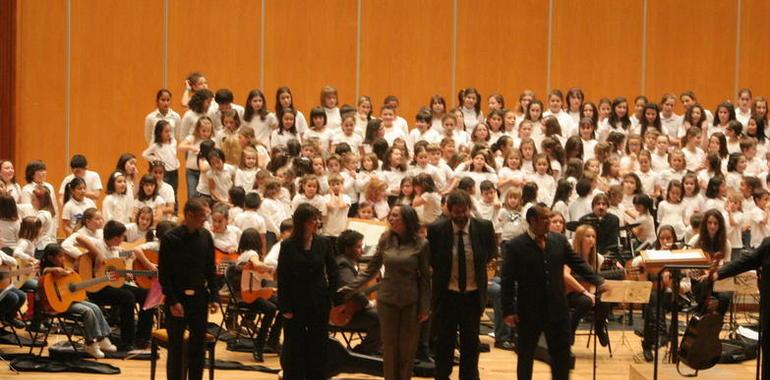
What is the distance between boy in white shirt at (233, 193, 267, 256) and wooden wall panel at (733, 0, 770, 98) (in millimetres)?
9661

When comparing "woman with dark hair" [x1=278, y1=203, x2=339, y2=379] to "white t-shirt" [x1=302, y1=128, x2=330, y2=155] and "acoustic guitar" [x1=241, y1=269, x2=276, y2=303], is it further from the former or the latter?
"white t-shirt" [x1=302, y1=128, x2=330, y2=155]

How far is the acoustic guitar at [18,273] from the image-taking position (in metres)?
10.4

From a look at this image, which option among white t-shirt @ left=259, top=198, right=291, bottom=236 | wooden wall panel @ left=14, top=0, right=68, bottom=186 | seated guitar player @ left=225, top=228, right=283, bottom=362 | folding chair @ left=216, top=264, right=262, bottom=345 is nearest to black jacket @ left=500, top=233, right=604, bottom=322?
seated guitar player @ left=225, top=228, right=283, bottom=362

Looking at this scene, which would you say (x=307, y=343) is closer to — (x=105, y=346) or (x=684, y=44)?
(x=105, y=346)

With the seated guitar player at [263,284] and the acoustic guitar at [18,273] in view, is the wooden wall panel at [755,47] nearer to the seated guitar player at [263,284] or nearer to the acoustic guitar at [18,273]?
the seated guitar player at [263,284]

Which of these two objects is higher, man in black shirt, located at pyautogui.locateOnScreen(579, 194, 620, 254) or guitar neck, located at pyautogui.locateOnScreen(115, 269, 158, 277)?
man in black shirt, located at pyautogui.locateOnScreen(579, 194, 620, 254)

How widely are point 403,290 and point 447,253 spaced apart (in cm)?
45

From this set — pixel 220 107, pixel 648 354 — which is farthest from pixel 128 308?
pixel 648 354

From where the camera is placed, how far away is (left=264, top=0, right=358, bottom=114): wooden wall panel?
1828 cm

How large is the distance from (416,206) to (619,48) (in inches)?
288

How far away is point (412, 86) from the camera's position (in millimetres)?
18609

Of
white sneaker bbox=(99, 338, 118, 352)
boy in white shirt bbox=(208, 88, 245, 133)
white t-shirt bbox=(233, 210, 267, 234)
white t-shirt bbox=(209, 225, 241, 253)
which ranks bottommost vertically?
white sneaker bbox=(99, 338, 118, 352)

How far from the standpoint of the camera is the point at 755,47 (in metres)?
19.1

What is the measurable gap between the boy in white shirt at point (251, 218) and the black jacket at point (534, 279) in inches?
165
